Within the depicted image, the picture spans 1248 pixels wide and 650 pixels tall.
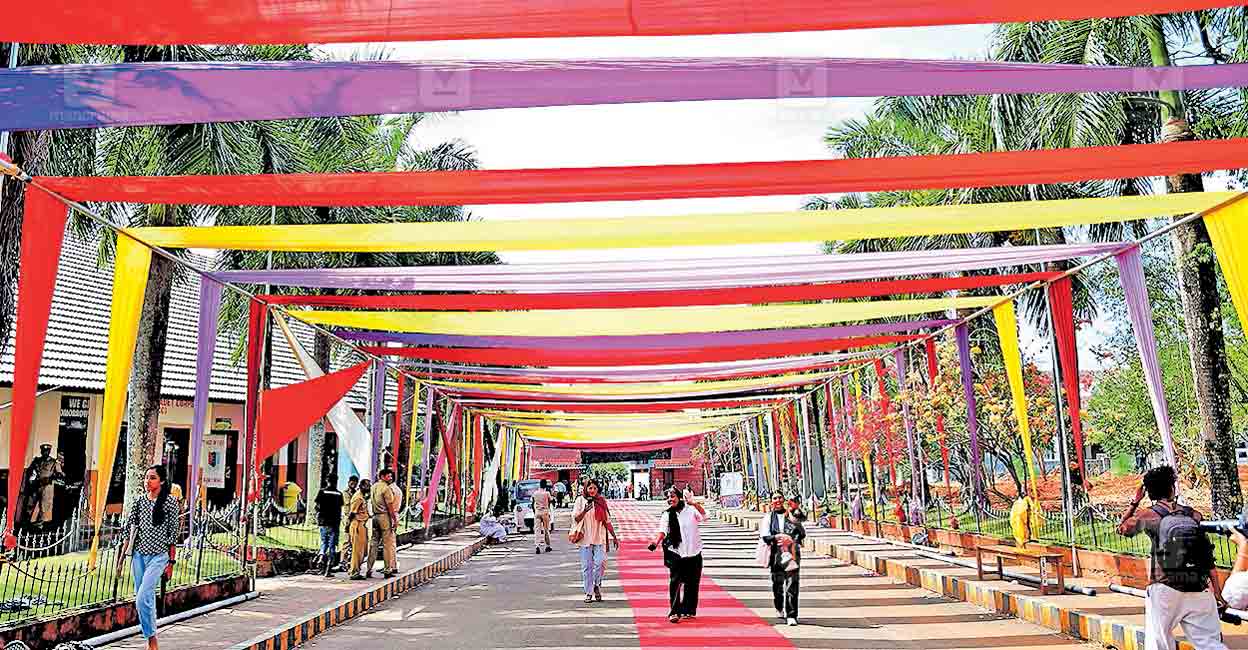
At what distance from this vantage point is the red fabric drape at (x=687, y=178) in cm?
688

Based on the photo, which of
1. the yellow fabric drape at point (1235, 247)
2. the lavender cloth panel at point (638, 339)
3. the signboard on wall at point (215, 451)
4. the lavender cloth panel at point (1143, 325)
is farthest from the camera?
the signboard on wall at point (215, 451)

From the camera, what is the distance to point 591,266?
9.92m

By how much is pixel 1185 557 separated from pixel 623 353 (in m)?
10.4

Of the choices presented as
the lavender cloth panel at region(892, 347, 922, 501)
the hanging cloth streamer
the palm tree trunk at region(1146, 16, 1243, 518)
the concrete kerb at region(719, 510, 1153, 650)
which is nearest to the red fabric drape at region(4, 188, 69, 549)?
the hanging cloth streamer

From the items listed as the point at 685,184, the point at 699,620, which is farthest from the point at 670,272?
the point at 699,620

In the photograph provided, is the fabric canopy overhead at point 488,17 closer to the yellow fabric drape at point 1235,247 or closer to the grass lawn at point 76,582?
the yellow fabric drape at point 1235,247

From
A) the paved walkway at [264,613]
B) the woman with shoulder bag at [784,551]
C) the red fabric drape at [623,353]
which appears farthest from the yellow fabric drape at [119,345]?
the woman with shoulder bag at [784,551]

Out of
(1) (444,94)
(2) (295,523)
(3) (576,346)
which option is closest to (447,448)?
(2) (295,523)

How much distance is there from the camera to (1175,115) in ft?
40.3

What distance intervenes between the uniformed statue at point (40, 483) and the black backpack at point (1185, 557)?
1660 cm

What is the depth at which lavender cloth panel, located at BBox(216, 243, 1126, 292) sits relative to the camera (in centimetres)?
972

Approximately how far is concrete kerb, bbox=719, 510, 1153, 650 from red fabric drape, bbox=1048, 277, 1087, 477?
1920 mm

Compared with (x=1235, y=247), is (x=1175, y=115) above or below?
above

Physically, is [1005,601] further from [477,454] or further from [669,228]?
[477,454]
